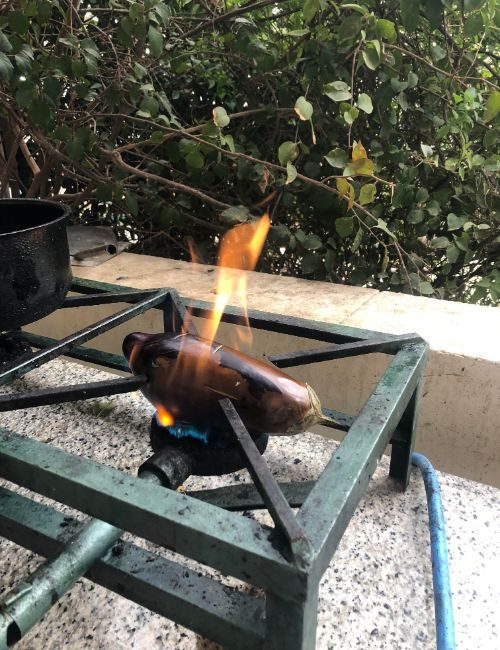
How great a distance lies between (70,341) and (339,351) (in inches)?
19.5

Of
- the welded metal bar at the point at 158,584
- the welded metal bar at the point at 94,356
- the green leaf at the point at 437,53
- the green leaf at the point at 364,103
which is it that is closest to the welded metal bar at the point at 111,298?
the welded metal bar at the point at 94,356

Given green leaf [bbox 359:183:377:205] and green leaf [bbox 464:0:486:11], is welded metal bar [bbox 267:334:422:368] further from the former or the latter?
green leaf [bbox 464:0:486:11]

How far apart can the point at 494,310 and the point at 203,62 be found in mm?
1658

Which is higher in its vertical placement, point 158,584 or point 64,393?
point 64,393

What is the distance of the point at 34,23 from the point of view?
192 centimetres

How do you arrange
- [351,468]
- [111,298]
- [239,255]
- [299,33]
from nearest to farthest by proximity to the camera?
[351,468], [111,298], [299,33], [239,255]

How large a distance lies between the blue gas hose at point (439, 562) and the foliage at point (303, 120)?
3.09 feet

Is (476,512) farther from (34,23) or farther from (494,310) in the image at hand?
(34,23)

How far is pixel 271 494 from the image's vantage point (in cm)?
57

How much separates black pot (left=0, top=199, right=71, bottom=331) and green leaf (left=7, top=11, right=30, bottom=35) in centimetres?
81

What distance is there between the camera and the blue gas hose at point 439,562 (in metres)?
0.80

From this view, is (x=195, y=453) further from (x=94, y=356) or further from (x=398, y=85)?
(x=398, y=85)

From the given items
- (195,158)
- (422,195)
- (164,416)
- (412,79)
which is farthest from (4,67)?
(422,195)

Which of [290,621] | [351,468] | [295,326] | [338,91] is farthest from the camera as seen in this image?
[338,91]
